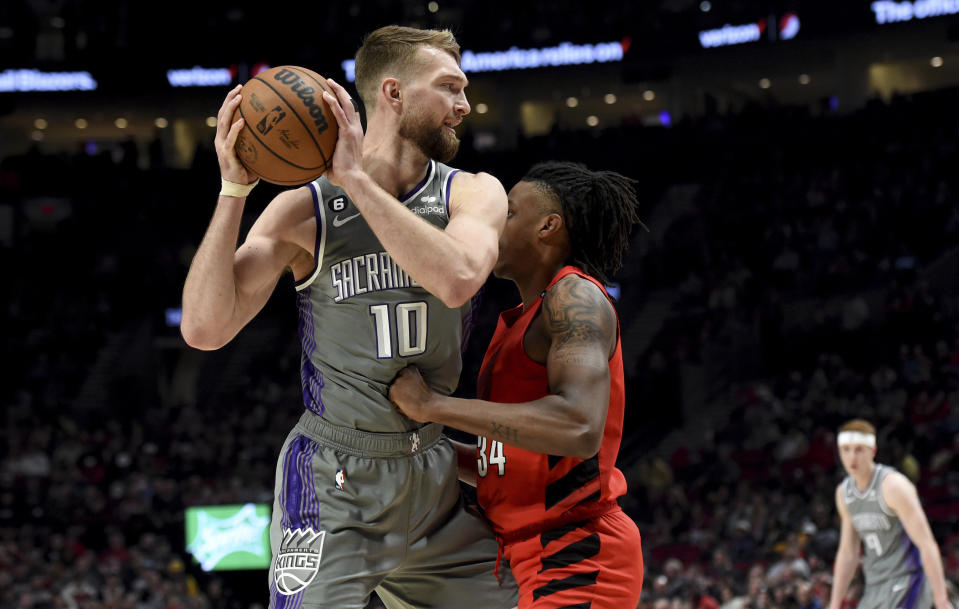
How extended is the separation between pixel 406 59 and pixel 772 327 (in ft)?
47.3

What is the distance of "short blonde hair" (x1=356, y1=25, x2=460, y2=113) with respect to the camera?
3.15 m

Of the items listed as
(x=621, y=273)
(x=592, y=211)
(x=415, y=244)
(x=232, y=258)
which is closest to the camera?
(x=415, y=244)

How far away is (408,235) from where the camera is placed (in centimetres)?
270

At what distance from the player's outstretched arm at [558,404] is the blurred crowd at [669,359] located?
7.27m

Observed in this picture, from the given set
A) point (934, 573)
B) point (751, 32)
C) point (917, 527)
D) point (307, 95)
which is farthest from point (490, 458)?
point (751, 32)

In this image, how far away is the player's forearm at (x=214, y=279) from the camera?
109 inches

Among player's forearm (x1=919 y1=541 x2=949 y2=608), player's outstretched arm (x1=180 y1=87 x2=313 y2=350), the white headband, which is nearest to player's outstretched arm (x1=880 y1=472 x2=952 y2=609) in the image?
player's forearm (x1=919 y1=541 x2=949 y2=608)

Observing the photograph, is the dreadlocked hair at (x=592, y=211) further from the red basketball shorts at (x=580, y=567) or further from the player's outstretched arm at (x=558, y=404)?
the red basketball shorts at (x=580, y=567)

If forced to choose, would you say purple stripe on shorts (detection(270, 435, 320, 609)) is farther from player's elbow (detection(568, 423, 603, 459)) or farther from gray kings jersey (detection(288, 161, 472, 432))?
player's elbow (detection(568, 423, 603, 459))

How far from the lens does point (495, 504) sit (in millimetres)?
3326

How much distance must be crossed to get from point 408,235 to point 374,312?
393 mm

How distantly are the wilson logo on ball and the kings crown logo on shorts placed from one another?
111cm

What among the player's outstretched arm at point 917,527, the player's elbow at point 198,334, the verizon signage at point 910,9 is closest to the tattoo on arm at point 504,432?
the player's elbow at point 198,334

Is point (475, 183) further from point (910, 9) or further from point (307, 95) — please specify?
point (910, 9)
